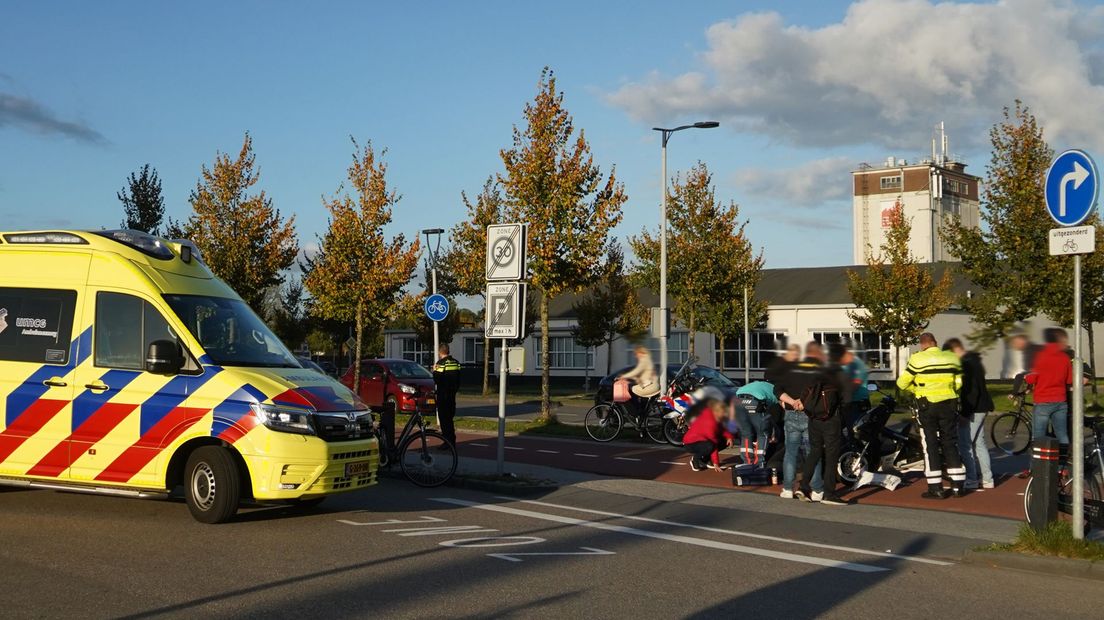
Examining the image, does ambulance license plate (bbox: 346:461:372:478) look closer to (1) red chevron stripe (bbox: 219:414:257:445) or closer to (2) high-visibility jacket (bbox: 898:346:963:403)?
(1) red chevron stripe (bbox: 219:414:257:445)

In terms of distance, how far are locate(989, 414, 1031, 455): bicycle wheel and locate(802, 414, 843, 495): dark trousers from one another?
7642 mm

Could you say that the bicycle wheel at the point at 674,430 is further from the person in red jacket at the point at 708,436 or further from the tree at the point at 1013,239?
the tree at the point at 1013,239

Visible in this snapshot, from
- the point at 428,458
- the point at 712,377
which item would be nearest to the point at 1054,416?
the point at 428,458

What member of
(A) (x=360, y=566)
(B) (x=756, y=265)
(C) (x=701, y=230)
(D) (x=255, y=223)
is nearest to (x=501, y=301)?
(A) (x=360, y=566)

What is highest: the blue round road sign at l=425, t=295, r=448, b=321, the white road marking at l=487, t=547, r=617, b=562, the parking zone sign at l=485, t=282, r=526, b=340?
the blue round road sign at l=425, t=295, r=448, b=321

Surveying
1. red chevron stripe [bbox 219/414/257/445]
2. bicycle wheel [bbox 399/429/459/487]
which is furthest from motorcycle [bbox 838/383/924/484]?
red chevron stripe [bbox 219/414/257/445]

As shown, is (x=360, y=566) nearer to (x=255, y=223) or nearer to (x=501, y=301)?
(x=501, y=301)

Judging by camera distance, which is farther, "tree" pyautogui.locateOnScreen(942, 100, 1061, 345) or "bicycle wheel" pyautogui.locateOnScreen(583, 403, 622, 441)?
"tree" pyautogui.locateOnScreen(942, 100, 1061, 345)

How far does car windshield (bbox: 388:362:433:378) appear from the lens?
29938 mm

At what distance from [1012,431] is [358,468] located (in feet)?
43.0

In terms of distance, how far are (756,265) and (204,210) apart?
19.9m

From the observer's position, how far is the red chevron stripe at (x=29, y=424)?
1021 centimetres

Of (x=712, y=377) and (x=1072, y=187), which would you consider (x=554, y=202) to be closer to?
(x=712, y=377)

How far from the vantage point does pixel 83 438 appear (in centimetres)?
1010
